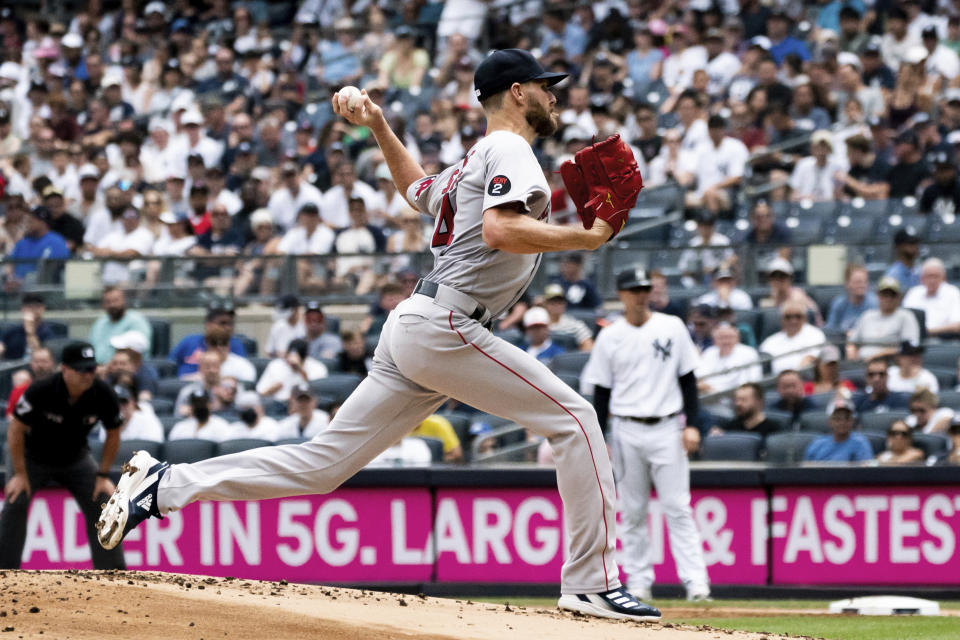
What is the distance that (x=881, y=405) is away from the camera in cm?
1056

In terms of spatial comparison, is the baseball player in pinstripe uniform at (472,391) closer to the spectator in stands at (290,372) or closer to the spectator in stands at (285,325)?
the spectator in stands at (290,372)

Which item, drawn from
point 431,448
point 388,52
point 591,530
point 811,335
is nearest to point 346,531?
point 431,448

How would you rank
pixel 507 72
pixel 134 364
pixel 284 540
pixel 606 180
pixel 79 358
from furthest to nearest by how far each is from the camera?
pixel 134 364
pixel 284 540
pixel 79 358
pixel 507 72
pixel 606 180

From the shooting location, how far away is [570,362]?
37.2ft

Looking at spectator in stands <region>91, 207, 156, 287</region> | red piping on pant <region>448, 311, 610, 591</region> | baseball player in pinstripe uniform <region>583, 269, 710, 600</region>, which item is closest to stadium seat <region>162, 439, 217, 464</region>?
baseball player in pinstripe uniform <region>583, 269, 710, 600</region>

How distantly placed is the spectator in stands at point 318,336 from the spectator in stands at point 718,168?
3581 mm

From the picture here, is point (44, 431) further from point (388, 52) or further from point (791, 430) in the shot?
point (388, 52)

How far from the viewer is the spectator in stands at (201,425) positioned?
11281 millimetres

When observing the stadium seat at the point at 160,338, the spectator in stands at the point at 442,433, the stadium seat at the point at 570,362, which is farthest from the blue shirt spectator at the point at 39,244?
the stadium seat at the point at 570,362

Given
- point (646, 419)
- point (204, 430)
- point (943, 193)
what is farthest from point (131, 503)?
point (943, 193)

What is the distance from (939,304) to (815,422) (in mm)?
1832

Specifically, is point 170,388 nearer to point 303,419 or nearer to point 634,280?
point 303,419

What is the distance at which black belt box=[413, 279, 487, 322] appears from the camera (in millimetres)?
5230

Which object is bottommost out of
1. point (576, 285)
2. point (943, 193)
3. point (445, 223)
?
point (445, 223)
